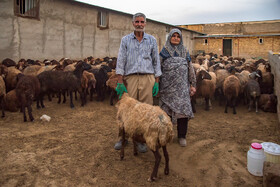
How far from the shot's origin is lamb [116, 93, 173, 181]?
3.03 meters

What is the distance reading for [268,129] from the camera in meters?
5.59

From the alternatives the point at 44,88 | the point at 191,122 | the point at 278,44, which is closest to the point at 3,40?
the point at 44,88

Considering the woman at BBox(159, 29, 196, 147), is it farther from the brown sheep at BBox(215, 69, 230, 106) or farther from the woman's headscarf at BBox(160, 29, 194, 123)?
the brown sheep at BBox(215, 69, 230, 106)

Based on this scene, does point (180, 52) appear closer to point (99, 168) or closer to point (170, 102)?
point (170, 102)

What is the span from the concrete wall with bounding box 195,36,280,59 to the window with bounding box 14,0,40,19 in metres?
25.9

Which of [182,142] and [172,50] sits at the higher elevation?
[172,50]

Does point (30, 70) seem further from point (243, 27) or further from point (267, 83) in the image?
point (243, 27)

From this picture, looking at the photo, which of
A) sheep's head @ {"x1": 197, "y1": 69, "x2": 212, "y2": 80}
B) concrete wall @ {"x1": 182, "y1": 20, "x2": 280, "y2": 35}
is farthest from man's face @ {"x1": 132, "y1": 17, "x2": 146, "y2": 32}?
concrete wall @ {"x1": 182, "y1": 20, "x2": 280, "y2": 35}

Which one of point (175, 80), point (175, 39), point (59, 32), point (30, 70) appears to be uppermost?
point (59, 32)

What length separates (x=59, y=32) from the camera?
14633 mm

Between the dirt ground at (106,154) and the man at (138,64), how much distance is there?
77 centimetres

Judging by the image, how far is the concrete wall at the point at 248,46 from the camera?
29.0 meters

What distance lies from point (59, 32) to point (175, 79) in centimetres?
1260

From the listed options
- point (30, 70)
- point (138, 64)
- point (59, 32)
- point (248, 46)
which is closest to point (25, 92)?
point (30, 70)
